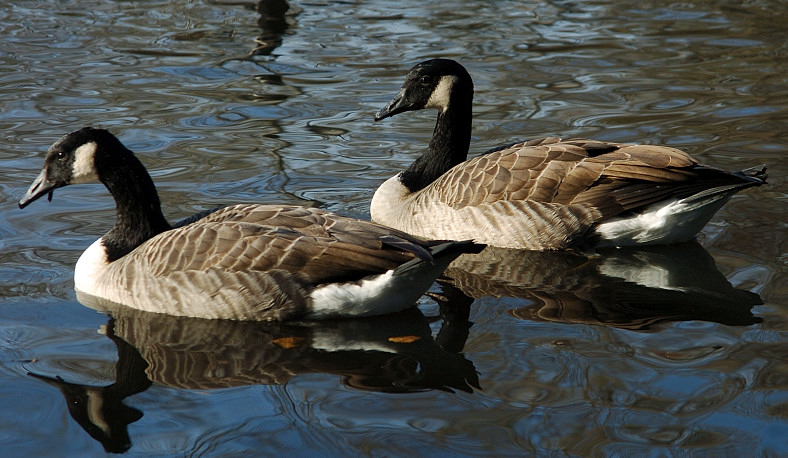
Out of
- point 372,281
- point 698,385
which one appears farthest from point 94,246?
point 698,385

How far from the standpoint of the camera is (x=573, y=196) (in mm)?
8219

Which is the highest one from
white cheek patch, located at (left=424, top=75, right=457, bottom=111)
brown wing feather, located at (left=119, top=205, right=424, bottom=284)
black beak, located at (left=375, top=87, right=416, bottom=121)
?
white cheek patch, located at (left=424, top=75, right=457, bottom=111)

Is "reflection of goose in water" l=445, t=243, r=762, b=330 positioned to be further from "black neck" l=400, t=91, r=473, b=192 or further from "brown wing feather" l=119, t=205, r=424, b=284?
"black neck" l=400, t=91, r=473, b=192

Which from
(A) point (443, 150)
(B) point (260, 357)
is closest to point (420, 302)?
(B) point (260, 357)

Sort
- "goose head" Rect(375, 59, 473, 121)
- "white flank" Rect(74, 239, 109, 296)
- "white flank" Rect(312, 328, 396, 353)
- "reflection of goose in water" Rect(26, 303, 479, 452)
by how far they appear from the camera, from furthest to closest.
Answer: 1. "goose head" Rect(375, 59, 473, 121)
2. "white flank" Rect(74, 239, 109, 296)
3. "white flank" Rect(312, 328, 396, 353)
4. "reflection of goose in water" Rect(26, 303, 479, 452)

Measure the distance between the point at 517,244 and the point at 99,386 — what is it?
149 inches

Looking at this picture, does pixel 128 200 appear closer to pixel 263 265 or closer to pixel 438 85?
pixel 263 265

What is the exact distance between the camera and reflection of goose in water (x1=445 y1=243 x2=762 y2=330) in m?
6.92

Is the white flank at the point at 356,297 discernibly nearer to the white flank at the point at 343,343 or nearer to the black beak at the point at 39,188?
the white flank at the point at 343,343

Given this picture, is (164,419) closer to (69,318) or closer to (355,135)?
(69,318)

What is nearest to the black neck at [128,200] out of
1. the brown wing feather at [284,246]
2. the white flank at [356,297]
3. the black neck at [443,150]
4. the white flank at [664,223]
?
the brown wing feather at [284,246]

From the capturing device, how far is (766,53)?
14539mm

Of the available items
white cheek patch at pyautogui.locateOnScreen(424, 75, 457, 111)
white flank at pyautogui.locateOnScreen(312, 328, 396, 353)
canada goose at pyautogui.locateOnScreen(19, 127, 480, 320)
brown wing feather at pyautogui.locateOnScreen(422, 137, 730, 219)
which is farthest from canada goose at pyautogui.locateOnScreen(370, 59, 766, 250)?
white flank at pyautogui.locateOnScreen(312, 328, 396, 353)

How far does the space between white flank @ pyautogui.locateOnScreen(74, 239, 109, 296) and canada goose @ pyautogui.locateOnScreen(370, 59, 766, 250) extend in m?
2.67
